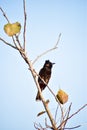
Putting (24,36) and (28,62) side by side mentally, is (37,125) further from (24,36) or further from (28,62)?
(24,36)

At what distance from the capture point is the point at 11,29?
1098 millimetres

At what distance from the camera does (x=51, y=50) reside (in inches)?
51.2

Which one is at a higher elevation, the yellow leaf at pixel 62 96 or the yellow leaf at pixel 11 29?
the yellow leaf at pixel 11 29

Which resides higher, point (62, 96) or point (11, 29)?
point (11, 29)

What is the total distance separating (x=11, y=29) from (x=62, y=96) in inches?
19.0

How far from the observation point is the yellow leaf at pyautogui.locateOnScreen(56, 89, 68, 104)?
3.90ft

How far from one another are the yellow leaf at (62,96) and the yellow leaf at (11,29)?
1.43 ft

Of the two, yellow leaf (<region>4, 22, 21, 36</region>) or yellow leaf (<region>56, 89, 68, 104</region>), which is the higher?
yellow leaf (<region>4, 22, 21, 36</region>)

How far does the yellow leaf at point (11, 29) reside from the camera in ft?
3.58

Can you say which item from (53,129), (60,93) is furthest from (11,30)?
(53,129)

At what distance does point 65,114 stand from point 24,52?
486 mm

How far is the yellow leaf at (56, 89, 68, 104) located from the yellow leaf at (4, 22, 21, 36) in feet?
1.43

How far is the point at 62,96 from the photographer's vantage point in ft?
3.89

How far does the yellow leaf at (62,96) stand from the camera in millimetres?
1188
